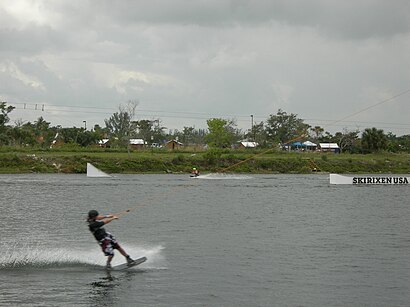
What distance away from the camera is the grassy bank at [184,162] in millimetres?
92188

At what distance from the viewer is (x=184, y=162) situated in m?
101

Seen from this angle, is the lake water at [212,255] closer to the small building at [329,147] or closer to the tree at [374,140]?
the tree at [374,140]

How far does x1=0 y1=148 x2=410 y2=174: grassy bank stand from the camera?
302ft

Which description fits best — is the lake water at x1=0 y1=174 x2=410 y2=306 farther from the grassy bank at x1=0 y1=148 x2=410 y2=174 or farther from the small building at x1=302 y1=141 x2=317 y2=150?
the small building at x1=302 y1=141 x2=317 y2=150

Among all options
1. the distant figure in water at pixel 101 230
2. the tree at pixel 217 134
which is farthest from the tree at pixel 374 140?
the distant figure in water at pixel 101 230

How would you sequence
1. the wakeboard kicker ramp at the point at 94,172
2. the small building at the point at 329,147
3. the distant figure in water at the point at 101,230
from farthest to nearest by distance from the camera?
the small building at the point at 329,147
the wakeboard kicker ramp at the point at 94,172
the distant figure in water at the point at 101,230

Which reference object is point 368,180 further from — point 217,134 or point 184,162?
point 217,134

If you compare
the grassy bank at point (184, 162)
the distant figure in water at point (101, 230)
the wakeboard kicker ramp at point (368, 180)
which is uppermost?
the grassy bank at point (184, 162)

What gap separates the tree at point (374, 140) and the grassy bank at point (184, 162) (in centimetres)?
1241

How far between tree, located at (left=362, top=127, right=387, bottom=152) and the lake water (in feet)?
289

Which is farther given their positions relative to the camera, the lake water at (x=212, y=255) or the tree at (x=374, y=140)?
the tree at (x=374, y=140)

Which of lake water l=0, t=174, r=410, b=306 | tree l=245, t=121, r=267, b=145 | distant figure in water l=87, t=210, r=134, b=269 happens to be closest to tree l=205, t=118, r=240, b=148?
tree l=245, t=121, r=267, b=145

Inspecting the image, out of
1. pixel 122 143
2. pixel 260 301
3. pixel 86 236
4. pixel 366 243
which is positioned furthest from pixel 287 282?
pixel 122 143

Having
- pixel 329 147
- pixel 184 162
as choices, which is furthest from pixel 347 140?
pixel 184 162
